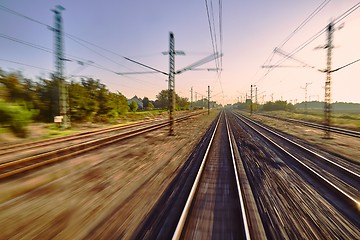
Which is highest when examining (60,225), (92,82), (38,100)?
(92,82)

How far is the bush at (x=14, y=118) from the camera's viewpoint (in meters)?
15.5

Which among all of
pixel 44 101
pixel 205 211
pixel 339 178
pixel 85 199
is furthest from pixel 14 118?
pixel 339 178

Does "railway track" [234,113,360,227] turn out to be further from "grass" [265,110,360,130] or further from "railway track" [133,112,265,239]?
"grass" [265,110,360,130]

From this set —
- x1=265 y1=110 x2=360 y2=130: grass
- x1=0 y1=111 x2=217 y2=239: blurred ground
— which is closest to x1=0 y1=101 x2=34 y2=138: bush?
x1=0 y1=111 x2=217 y2=239: blurred ground

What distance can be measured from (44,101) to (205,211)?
90.9ft

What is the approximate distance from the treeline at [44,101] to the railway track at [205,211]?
16271mm

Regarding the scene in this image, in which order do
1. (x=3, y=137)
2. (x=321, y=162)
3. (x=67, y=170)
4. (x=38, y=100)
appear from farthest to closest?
(x=38, y=100)
(x=3, y=137)
(x=321, y=162)
(x=67, y=170)

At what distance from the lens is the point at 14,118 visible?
15898mm

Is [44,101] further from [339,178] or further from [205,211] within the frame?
[339,178]

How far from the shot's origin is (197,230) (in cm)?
427

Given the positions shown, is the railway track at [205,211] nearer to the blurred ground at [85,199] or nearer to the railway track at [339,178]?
the blurred ground at [85,199]

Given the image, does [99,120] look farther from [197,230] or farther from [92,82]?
[197,230]

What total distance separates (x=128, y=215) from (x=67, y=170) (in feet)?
16.9

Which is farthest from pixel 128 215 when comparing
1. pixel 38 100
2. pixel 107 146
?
pixel 38 100
